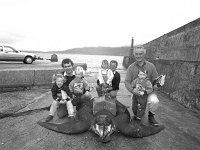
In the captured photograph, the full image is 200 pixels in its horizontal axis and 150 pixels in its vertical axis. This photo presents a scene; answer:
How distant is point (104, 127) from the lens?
10.0ft

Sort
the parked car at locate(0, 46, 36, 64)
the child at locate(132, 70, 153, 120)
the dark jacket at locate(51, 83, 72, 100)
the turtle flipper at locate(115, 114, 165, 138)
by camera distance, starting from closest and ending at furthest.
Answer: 1. the turtle flipper at locate(115, 114, 165, 138)
2. the child at locate(132, 70, 153, 120)
3. the dark jacket at locate(51, 83, 72, 100)
4. the parked car at locate(0, 46, 36, 64)

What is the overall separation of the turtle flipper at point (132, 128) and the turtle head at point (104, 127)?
12.5 inches

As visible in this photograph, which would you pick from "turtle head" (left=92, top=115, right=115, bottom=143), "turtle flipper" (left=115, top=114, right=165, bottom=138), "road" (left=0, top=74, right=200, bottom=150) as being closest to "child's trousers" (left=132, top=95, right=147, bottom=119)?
"turtle flipper" (left=115, top=114, right=165, bottom=138)

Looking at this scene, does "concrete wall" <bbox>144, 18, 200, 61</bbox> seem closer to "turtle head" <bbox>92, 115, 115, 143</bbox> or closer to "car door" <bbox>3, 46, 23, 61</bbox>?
"turtle head" <bbox>92, 115, 115, 143</bbox>

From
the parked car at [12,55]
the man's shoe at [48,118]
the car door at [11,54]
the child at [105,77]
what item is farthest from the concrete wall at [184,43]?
the car door at [11,54]

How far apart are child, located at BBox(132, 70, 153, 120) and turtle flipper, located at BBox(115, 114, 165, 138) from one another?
15.6 inches

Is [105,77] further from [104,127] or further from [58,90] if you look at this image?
[104,127]

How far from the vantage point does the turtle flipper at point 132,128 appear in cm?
336

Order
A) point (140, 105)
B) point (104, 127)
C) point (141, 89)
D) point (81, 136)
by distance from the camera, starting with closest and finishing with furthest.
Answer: point (104, 127) < point (81, 136) < point (141, 89) < point (140, 105)

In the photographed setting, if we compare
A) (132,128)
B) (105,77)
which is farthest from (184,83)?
(132,128)

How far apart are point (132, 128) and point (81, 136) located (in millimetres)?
1035

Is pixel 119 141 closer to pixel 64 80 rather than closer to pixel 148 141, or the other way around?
pixel 148 141

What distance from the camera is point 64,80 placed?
421 cm

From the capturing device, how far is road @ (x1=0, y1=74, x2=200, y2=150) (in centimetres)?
303
